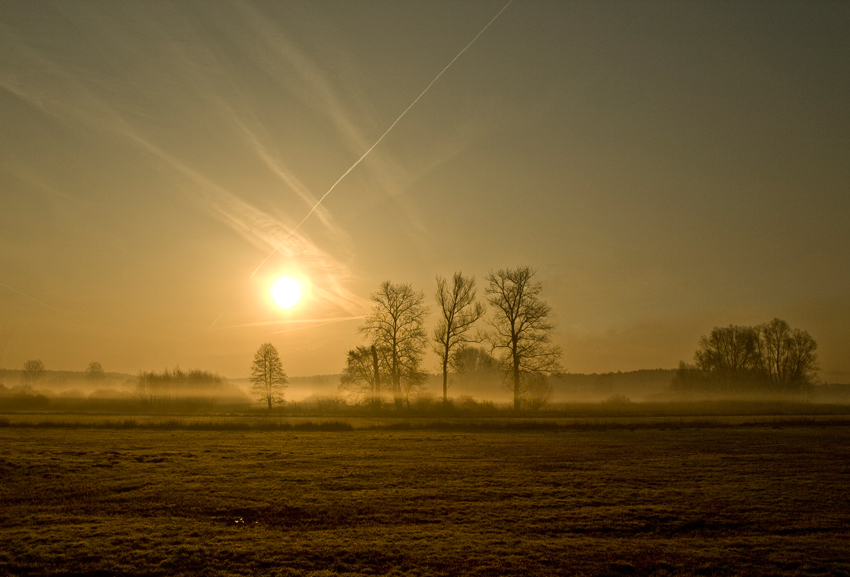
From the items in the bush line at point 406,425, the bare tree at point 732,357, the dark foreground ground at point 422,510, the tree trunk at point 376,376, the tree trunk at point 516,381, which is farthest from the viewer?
the bare tree at point 732,357

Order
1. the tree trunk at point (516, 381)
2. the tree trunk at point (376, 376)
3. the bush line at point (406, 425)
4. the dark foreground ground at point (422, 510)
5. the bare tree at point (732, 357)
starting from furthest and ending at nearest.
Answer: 1. the bare tree at point (732, 357)
2. the tree trunk at point (376, 376)
3. the tree trunk at point (516, 381)
4. the bush line at point (406, 425)
5. the dark foreground ground at point (422, 510)

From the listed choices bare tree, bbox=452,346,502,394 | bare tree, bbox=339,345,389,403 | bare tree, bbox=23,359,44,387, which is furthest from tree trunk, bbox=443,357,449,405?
bare tree, bbox=23,359,44,387

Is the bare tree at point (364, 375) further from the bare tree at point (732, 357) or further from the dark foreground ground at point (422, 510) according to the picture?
the bare tree at point (732, 357)

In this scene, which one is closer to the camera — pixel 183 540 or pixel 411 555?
pixel 411 555

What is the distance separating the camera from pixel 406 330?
54.2 meters

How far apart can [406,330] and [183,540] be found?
4328cm

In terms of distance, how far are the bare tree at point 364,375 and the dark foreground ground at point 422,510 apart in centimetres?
3028

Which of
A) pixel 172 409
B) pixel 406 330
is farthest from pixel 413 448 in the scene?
pixel 172 409

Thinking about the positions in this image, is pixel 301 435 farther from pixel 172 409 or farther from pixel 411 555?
pixel 172 409

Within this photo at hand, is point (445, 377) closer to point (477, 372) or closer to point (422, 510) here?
point (422, 510)

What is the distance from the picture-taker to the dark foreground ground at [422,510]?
32.2ft

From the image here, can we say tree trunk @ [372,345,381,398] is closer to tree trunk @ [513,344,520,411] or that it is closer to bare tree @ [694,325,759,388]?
tree trunk @ [513,344,520,411]

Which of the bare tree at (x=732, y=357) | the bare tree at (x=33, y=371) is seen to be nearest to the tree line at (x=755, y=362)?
the bare tree at (x=732, y=357)

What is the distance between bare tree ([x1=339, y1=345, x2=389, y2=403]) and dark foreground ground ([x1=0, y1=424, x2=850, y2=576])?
30285 mm
